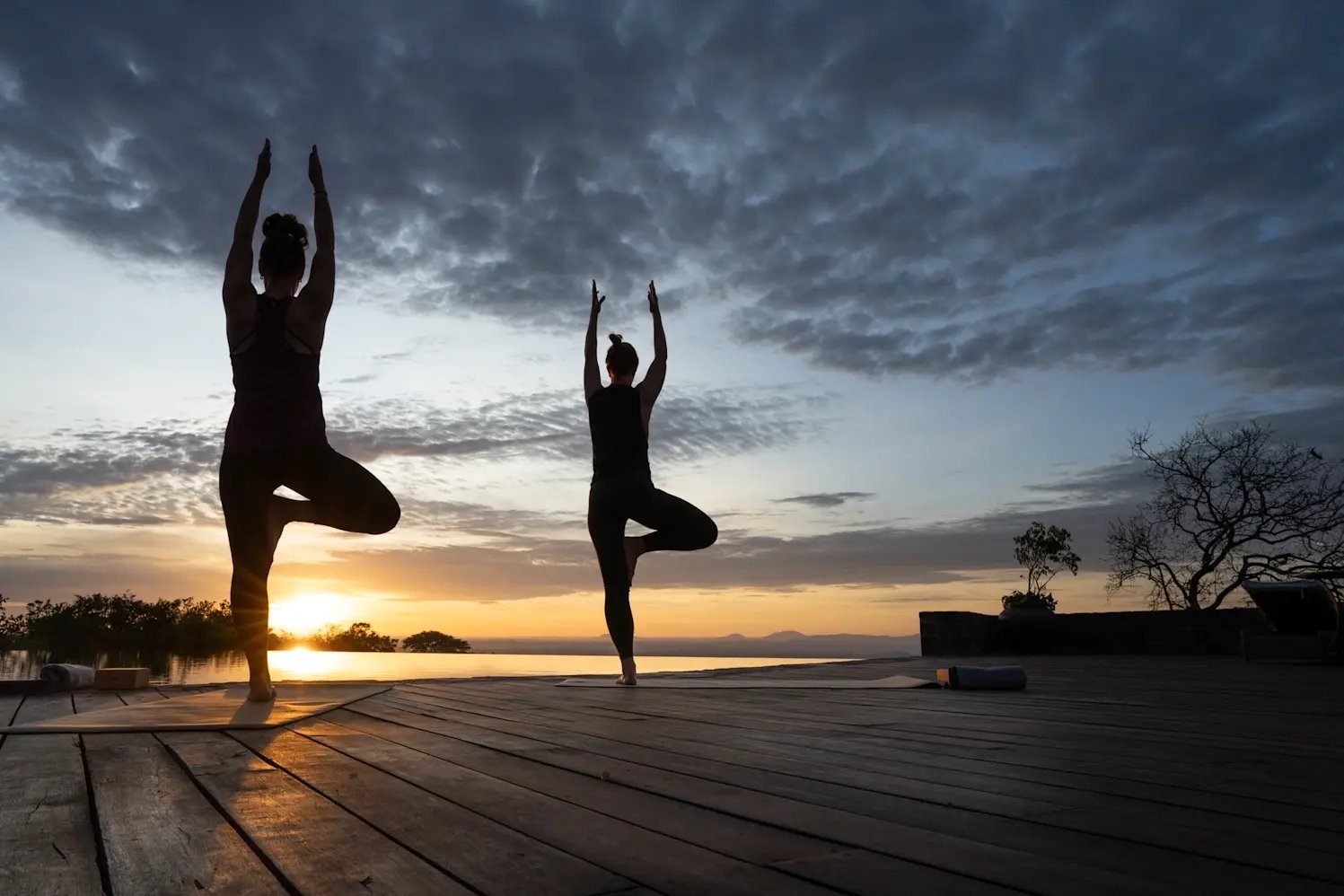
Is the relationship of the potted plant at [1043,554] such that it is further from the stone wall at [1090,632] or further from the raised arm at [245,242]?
the raised arm at [245,242]

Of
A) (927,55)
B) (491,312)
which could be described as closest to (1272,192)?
(927,55)

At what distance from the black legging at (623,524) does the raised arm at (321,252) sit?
1.90 metres

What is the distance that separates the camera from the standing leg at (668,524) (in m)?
4.64

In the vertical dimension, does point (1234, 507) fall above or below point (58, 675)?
above

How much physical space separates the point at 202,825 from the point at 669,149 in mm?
9086

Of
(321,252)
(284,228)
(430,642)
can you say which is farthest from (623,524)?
(430,642)

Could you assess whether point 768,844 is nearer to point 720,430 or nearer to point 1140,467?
point 1140,467

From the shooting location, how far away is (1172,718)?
2.71 m

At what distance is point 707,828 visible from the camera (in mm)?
1173

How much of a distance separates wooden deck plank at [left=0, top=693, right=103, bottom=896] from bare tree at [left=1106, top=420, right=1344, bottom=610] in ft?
41.1

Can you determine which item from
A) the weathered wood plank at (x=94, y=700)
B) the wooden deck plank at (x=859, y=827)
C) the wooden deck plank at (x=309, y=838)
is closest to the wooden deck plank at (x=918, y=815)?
the wooden deck plank at (x=859, y=827)

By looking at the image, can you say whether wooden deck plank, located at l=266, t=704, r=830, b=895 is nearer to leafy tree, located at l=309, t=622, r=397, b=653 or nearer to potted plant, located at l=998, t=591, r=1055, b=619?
potted plant, located at l=998, t=591, r=1055, b=619

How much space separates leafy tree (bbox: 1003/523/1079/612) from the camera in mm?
11102

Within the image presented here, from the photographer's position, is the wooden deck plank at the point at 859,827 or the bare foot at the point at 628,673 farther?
the bare foot at the point at 628,673
